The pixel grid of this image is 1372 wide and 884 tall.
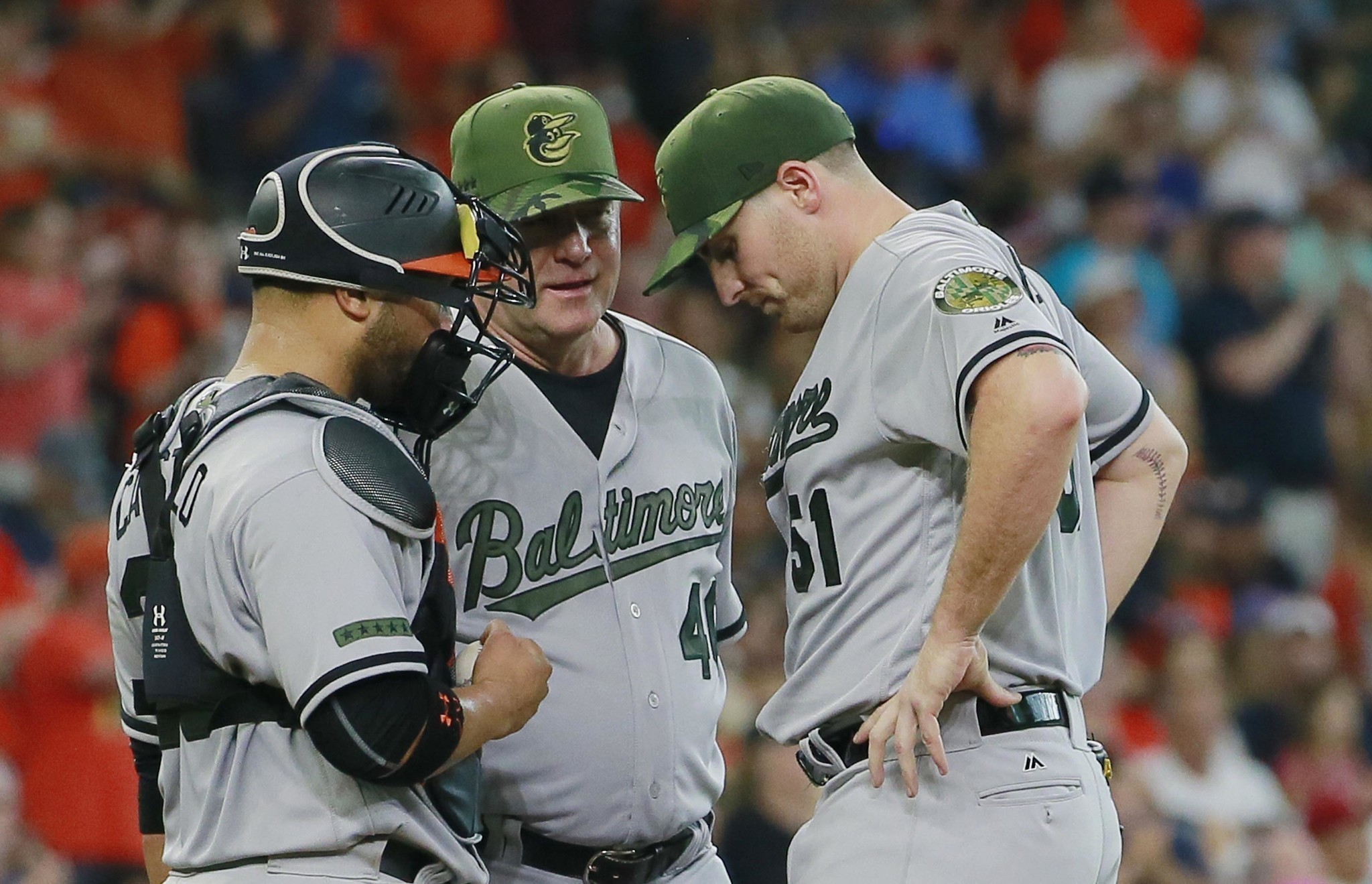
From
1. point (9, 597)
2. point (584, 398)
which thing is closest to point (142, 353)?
point (9, 597)

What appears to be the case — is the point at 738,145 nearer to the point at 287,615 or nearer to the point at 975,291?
the point at 975,291

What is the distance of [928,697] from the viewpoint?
2.73 meters

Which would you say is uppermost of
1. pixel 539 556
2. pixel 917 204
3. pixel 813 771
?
pixel 539 556

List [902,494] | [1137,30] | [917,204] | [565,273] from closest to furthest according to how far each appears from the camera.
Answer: [902,494] < [565,273] < [917,204] < [1137,30]

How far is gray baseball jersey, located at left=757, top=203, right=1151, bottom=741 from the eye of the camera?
2820 millimetres

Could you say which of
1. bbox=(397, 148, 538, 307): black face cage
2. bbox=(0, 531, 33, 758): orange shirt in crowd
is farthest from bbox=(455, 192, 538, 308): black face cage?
bbox=(0, 531, 33, 758): orange shirt in crowd

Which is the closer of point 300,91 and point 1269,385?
point 300,91

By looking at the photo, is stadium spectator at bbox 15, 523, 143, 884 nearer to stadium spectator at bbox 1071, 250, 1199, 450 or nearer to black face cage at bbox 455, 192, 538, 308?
black face cage at bbox 455, 192, 538, 308

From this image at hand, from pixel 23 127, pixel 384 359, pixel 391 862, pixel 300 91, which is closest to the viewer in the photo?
pixel 391 862

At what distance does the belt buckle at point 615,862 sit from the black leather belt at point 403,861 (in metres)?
0.63

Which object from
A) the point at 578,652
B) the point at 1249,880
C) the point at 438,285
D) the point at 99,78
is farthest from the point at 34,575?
the point at 1249,880

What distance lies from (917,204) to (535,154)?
5661 millimetres

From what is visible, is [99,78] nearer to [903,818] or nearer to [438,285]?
[438,285]

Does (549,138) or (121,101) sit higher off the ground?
(549,138)
